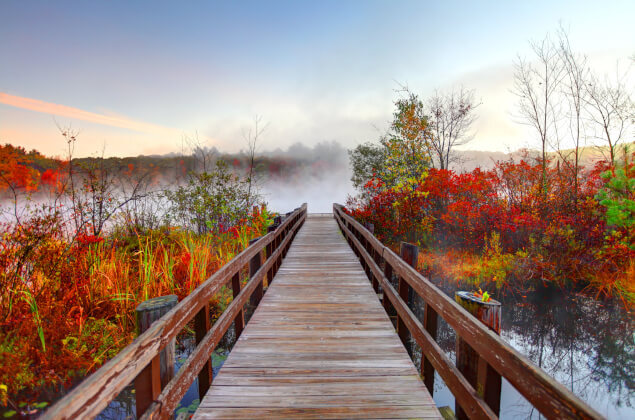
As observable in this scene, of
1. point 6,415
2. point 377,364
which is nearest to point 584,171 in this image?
point 377,364

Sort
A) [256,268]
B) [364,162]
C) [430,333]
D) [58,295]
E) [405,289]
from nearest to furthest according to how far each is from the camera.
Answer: [430,333]
[405,289]
[58,295]
[256,268]
[364,162]

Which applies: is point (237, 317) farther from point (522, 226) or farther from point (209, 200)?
point (522, 226)

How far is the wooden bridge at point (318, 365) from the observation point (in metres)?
1.44

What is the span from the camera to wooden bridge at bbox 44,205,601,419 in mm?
1438

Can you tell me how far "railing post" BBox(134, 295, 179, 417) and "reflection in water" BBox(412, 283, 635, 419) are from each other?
4.08m

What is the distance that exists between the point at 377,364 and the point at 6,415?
375cm

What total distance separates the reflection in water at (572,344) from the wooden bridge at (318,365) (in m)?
2.12

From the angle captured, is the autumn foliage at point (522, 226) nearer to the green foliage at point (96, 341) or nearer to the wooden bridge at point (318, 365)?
the wooden bridge at point (318, 365)

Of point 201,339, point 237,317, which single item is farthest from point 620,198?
point 201,339

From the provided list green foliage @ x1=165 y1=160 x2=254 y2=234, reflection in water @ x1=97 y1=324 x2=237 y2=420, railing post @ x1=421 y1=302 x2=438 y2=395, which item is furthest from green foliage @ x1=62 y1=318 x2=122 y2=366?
green foliage @ x1=165 y1=160 x2=254 y2=234

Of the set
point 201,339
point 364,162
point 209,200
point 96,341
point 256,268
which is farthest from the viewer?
point 364,162

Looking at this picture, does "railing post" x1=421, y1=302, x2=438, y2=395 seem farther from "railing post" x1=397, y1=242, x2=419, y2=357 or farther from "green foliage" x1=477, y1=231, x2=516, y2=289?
"green foliage" x1=477, y1=231, x2=516, y2=289

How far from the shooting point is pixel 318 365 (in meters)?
3.02

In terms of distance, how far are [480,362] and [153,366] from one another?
6.26ft
